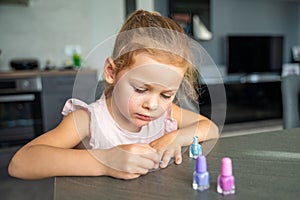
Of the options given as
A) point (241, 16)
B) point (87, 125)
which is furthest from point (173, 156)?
point (241, 16)

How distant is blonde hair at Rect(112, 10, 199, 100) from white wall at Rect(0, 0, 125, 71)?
2263 millimetres

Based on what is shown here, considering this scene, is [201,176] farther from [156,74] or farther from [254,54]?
[254,54]

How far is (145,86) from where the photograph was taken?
0.49m

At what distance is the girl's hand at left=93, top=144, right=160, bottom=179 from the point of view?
1.58ft

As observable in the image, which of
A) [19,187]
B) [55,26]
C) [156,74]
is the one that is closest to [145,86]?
[156,74]

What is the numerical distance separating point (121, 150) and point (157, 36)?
0.21 m

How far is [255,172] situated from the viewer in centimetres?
52

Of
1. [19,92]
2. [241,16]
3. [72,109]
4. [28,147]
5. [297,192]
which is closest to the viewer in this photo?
[297,192]

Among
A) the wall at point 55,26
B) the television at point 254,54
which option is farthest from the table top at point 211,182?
the television at point 254,54

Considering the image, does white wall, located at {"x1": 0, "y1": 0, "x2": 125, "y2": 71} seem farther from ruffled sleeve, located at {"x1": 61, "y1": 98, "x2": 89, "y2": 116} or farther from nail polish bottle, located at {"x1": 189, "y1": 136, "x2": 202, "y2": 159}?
nail polish bottle, located at {"x1": 189, "y1": 136, "x2": 202, "y2": 159}

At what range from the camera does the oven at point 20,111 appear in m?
2.45

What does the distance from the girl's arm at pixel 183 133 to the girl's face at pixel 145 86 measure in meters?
0.07

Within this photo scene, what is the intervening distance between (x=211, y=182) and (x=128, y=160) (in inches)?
5.4

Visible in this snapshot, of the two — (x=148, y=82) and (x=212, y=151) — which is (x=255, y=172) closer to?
(x=212, y=151)
